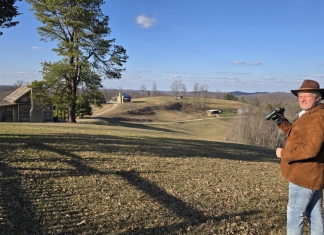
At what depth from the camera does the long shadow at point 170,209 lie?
421 centimetres

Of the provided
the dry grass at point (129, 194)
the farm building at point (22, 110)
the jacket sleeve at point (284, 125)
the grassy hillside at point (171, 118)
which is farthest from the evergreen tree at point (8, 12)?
the grassy hillside at point (171, 118)

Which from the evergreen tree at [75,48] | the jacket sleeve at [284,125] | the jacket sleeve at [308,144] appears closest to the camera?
the jacket sleeve at [308,144]

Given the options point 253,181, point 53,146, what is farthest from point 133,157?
point 253,181

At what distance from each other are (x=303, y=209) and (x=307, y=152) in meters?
0.75

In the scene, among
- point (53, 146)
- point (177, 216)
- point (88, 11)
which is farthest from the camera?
point (88, 11)

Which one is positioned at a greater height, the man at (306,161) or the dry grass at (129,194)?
the man at (306,161)

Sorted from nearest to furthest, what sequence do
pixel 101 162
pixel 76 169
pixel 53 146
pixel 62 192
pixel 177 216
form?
pixel 177 216, pixel 62 192, pixel 76 169, pixel 101 162, pixel 53 146

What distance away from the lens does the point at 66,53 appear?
22.1 meters

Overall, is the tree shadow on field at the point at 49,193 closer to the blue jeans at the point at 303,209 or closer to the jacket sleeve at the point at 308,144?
the blue jeans at the point at 303,209

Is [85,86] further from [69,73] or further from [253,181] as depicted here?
[253,181]

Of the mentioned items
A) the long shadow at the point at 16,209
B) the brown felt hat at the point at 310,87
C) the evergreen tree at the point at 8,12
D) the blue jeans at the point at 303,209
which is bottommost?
the long shadow at the point at 16,209

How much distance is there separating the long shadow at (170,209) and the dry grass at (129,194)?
2 cm

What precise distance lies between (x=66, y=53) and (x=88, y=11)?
359 cm

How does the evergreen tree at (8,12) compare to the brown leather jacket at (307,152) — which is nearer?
the brown leather jacket at (307,152)
